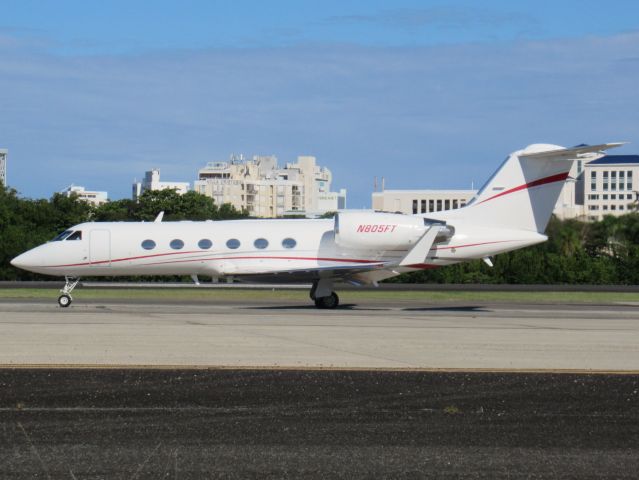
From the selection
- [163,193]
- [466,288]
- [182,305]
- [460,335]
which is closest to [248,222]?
[182,305]

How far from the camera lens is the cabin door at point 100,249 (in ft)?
105

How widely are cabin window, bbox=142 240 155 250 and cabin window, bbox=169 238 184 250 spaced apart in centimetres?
60

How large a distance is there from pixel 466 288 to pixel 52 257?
23837 mm

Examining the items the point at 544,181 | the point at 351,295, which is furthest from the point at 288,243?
the point at 351,295

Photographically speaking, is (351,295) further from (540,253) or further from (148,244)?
(540,253)

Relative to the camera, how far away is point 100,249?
32.2 metres

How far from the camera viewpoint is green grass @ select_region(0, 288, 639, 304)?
128ft

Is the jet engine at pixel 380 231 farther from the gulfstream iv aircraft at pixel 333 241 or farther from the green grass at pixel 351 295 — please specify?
the green grass at pixel 351 295

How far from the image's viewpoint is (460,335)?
2017 centimetres

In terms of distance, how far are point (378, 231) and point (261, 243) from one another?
3859mm

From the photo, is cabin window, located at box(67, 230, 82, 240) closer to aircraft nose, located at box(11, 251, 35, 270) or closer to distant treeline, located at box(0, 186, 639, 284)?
aircraft nose, located at box(11, 251, 35, 270)

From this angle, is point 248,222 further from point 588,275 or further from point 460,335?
point 588,275

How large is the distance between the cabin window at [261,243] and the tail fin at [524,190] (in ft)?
22.0

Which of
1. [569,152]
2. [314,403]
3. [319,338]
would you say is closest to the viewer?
[314,403]
